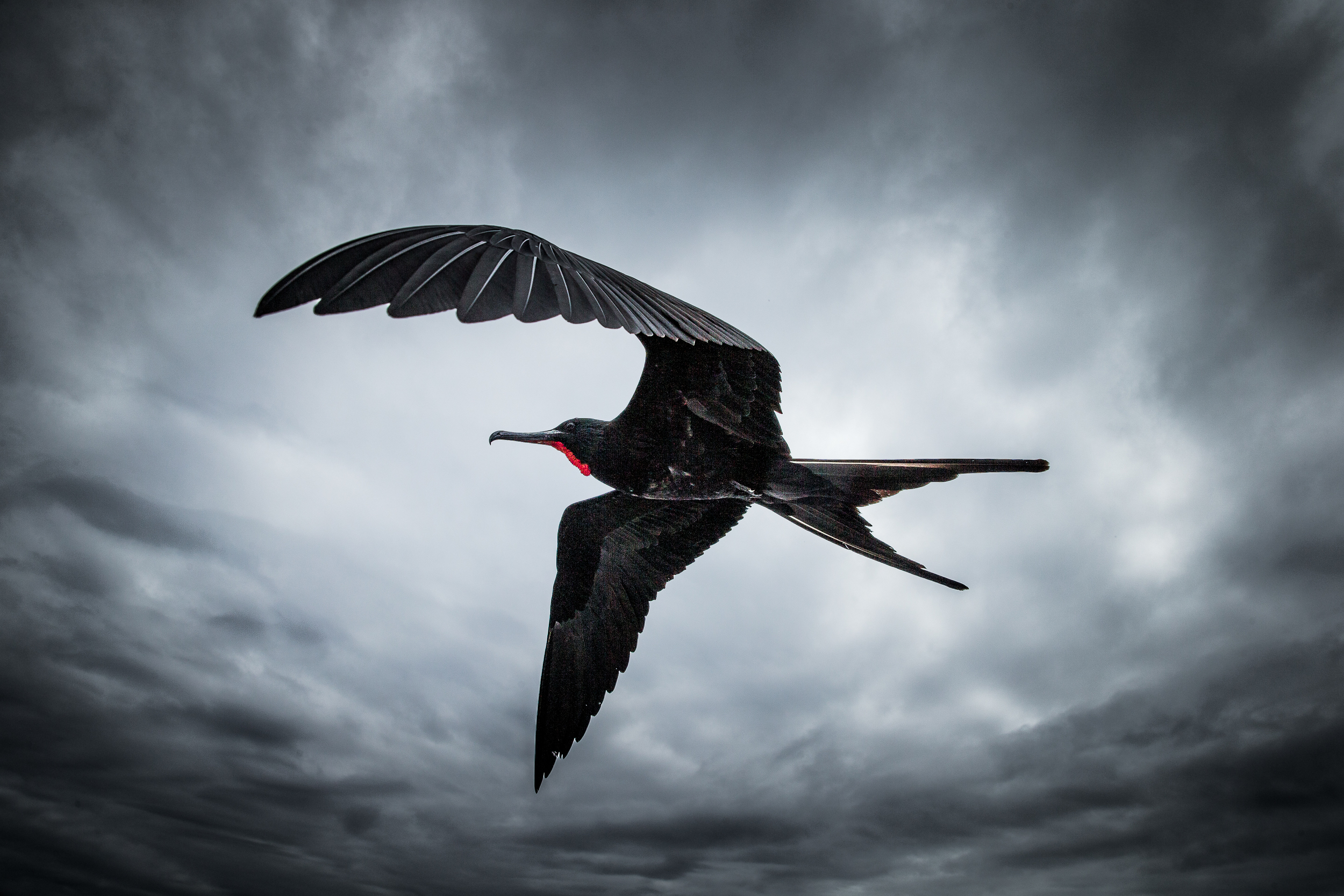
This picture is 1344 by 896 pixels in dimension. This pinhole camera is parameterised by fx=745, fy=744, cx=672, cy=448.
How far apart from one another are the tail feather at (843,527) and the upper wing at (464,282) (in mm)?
1359

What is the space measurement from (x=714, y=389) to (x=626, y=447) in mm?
490

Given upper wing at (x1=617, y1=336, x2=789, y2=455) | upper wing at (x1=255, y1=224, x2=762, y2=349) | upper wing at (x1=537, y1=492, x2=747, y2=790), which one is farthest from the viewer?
upper wing at (x1=537, y1=492, x2=747, y2=790)

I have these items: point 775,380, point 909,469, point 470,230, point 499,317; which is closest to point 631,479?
point 775,380

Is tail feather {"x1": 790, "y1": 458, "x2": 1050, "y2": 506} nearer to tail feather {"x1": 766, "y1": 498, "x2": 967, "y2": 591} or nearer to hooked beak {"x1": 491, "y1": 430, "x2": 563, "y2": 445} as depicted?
tail feather {"x1": 766, "y1": 498, "x2": 967, "y2": 591}

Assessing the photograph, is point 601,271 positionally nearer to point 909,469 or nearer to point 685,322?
point 685,322

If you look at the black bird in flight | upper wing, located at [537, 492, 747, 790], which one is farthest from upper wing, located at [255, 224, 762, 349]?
upper wing, located at [537, 492, 747, 790]

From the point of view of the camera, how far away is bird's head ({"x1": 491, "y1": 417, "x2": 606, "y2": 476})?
3.32m

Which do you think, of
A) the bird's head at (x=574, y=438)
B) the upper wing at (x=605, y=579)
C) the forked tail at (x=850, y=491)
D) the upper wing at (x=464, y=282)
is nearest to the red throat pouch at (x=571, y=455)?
the bird's head at (x=574, y=438)

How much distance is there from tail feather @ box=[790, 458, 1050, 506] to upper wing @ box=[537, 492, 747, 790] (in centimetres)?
76

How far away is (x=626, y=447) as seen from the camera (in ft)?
10.8

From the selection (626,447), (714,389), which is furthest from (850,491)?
(626,447)

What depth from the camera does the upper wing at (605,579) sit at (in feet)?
12.6

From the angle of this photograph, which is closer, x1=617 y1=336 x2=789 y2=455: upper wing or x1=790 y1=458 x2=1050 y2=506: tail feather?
x1=790 y1=458 x2=1050 y2=506: tail feather

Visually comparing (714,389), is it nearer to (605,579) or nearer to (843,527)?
(843,527)
